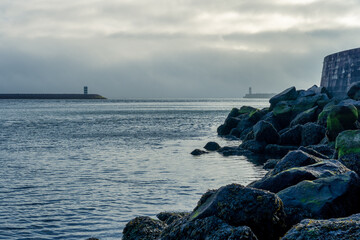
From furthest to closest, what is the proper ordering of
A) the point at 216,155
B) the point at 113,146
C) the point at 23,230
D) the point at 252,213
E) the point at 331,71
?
the point at 331,71 → the point at 113,146 → the point at 216,155 → the point at 23,230 → the point at 252,213

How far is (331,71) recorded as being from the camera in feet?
129

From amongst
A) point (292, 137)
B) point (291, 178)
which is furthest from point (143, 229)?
point (292, 137)

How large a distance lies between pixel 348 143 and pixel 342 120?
671cm

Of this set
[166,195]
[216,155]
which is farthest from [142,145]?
[166,195]

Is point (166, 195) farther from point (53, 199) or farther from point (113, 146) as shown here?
point (113, 146)

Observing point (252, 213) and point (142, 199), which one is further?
point (142, 199)

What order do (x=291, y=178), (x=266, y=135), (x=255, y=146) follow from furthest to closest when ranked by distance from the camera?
(x=266, y=135), (x=255, y=146), (x=291, y=178)

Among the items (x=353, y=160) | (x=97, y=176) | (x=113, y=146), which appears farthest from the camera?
(x=113, y=146)

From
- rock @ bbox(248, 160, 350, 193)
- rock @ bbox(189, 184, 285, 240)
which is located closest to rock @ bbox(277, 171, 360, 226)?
rock @ bbox(248, 160, 350, 193)

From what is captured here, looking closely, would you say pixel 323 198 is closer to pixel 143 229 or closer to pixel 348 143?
pixel 143 229

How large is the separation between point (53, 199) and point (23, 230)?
97.0 inches

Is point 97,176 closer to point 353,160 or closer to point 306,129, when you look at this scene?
point 353,160

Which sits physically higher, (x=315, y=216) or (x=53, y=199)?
(x=315, y=216)

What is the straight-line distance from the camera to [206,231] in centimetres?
514
